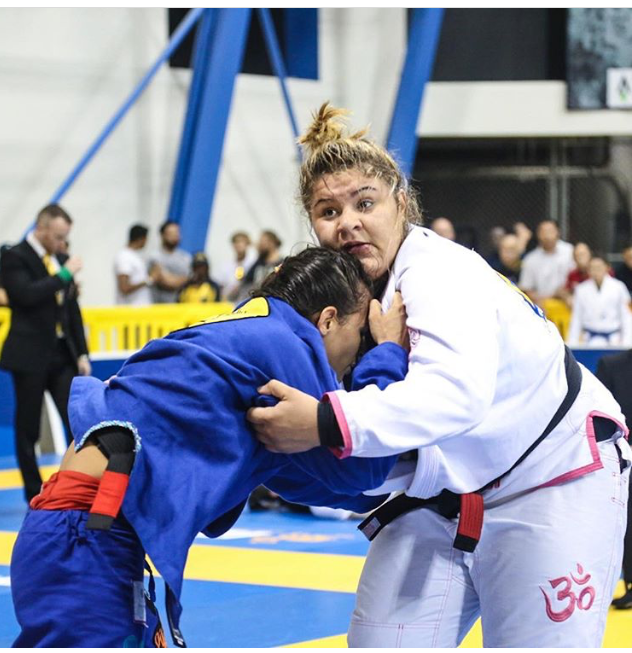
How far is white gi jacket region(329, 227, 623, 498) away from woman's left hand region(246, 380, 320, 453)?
0.22 feet

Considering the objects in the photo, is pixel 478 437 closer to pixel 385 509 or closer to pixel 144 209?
pixel 385 509

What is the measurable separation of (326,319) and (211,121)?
12.9 meters

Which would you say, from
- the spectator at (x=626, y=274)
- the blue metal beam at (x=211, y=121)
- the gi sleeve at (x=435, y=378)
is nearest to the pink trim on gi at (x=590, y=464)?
the gi sleeve at (x=435, y=378)

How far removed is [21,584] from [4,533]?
5.33 m

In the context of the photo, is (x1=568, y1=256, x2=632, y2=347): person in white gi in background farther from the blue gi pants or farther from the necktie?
the blue gi pants

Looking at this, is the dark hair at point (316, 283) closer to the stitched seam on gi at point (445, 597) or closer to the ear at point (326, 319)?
the ear at point (326, 319)

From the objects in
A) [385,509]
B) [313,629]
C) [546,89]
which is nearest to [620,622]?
[313,629]

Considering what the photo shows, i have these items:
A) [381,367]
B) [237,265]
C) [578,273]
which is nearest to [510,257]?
[578,273]

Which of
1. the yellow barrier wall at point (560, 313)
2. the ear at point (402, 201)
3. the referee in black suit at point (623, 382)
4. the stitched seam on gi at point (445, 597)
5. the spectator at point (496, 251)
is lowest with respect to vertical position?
the yellow barrier wall at point (560, 313)

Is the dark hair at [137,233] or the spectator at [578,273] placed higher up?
the dark hair at [137,233]

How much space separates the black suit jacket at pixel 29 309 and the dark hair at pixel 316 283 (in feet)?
18.2

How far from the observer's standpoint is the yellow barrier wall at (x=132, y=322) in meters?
12.0

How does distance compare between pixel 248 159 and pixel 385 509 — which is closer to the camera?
pixel 385 509

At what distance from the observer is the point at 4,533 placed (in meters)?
7.81
